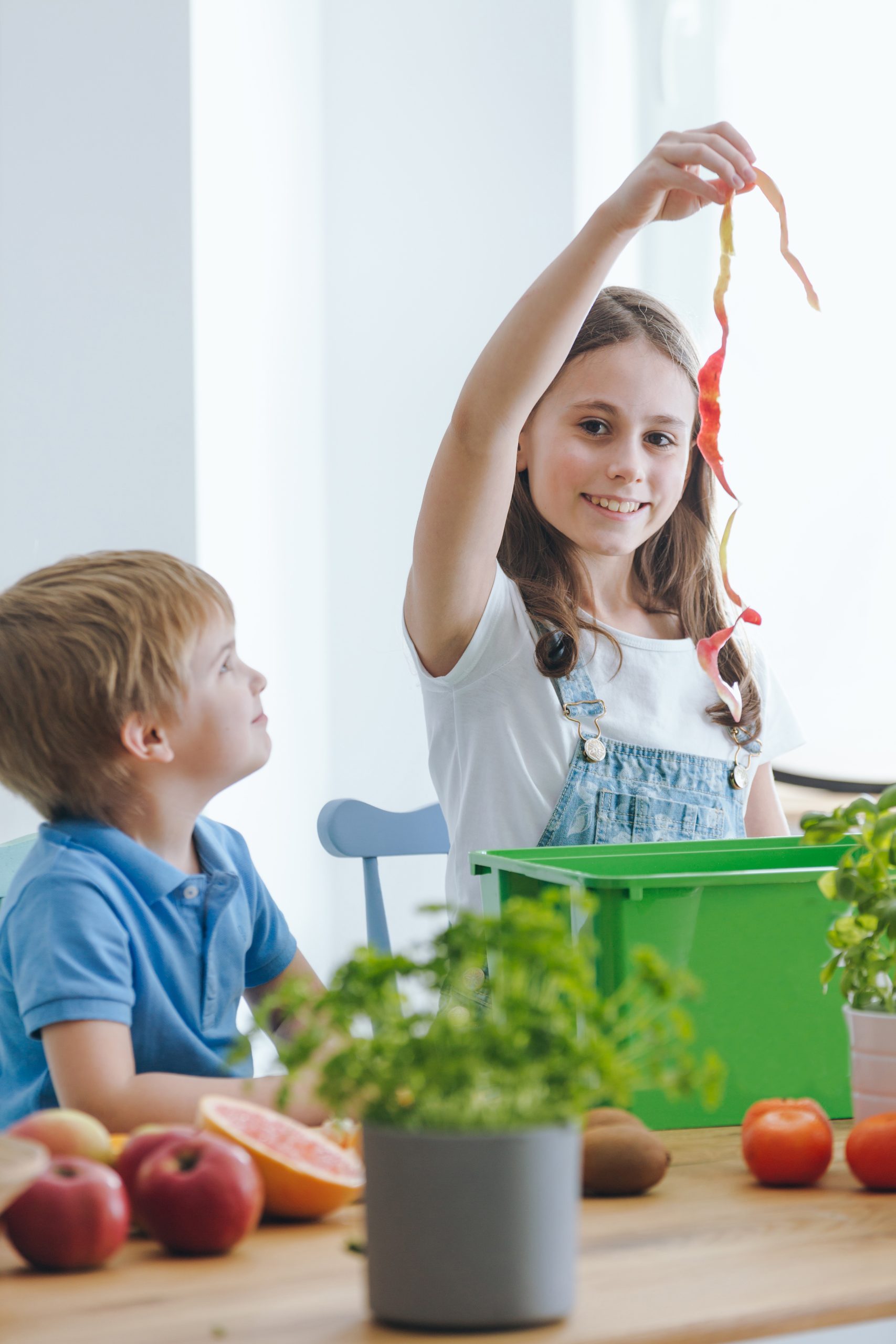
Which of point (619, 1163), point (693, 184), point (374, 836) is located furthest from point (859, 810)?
point (374, 836)

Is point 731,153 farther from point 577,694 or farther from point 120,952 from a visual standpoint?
point 120,952

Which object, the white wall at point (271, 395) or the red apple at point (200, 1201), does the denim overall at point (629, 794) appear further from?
the white wall at point (271, 395)

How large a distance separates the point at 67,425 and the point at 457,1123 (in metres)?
1.69

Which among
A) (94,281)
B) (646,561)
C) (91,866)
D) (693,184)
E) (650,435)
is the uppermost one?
(94,281)

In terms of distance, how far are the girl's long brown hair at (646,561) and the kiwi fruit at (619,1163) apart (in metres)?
0.74

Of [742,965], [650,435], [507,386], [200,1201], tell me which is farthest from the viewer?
[650,435]

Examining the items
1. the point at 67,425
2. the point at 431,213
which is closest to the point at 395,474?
the point at 431,213

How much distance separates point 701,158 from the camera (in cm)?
97

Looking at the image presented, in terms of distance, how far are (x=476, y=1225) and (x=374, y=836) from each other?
1.25 meters

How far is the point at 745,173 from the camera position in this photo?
1.00m

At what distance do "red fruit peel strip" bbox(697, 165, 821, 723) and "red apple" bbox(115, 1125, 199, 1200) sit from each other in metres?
0.49

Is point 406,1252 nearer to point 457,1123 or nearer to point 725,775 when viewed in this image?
point 457,1123

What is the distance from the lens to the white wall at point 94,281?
196 cm

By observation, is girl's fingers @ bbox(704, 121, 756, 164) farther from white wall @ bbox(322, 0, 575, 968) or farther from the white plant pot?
white wall @ bbox(322, 0, 575, 968)
